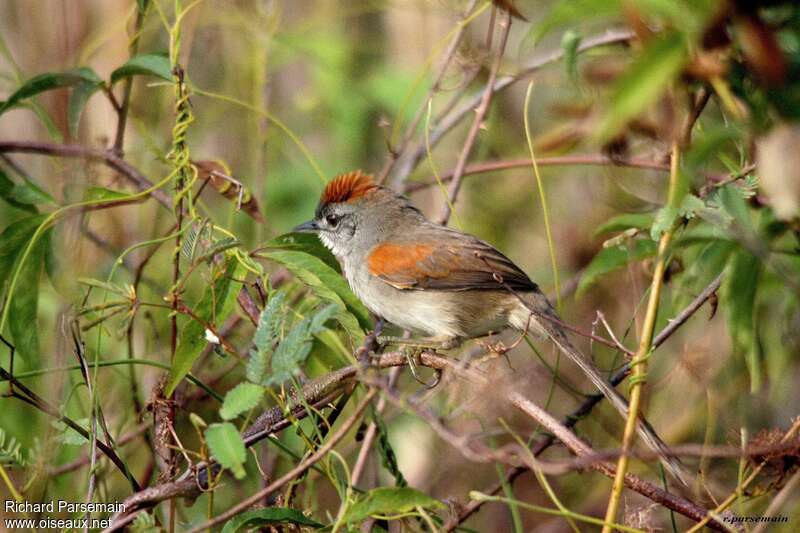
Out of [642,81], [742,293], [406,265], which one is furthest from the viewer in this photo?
[406,265]

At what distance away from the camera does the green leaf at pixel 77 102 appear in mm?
3543


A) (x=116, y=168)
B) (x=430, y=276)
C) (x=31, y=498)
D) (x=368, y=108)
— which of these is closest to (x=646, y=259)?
(x=430, y=276)

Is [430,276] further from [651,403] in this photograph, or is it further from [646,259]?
[651,403]

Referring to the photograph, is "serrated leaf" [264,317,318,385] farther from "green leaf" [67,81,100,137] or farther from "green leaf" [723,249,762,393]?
"green leaf" [67,81,100,137]

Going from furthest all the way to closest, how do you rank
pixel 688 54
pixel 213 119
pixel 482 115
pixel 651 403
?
pixel 213 119, pixel 651 403, pixel 482 115, pixel 688 54

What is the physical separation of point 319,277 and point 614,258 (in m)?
1.18

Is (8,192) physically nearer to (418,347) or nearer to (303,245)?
(303,245)

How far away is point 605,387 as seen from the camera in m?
3.34

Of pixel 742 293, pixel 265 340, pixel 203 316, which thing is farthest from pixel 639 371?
pixel 203 316

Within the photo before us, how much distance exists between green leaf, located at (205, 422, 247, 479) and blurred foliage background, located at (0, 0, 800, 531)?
0.05m

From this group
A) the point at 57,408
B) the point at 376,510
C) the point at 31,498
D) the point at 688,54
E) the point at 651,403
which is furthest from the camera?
the point at 651,403

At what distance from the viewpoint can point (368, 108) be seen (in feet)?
23.6

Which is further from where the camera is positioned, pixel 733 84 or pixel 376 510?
pixel 376 510

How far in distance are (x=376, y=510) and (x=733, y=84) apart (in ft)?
4.48
